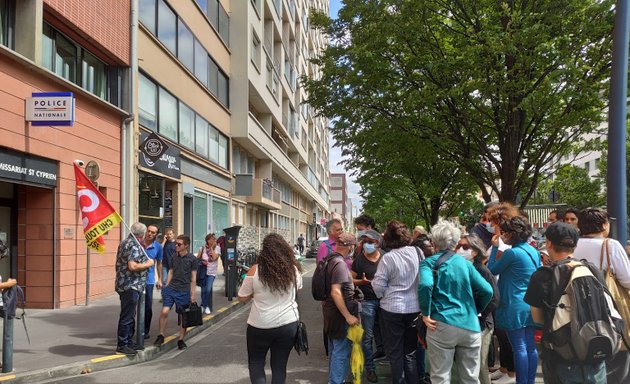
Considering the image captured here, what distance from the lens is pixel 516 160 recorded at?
1270 centimetres

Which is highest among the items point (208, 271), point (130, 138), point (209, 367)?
point (130, 138)

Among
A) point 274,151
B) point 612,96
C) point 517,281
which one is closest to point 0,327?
point 517,281

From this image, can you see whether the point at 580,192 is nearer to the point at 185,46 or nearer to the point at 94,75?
the point at 185,46

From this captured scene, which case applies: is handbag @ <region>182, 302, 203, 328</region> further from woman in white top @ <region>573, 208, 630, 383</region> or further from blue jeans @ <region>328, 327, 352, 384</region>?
woman in white top @ <region>573, 208, 630, 383</region>

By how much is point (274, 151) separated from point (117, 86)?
2029 cm

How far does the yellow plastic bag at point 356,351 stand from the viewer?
16.7 ft

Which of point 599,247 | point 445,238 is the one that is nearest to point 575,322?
point 445,238

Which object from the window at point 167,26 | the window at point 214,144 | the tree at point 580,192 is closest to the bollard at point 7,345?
the window at point 167,26

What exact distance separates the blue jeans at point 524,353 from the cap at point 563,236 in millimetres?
1579

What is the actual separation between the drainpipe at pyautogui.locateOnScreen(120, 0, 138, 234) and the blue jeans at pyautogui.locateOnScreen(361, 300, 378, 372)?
9.30 m

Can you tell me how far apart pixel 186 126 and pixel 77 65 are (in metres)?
6.58

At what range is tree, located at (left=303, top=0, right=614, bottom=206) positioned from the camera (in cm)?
1062

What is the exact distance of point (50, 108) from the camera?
10.0 m

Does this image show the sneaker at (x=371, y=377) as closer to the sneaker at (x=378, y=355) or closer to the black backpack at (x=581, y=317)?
the sneaker at (x=378, y=355)
